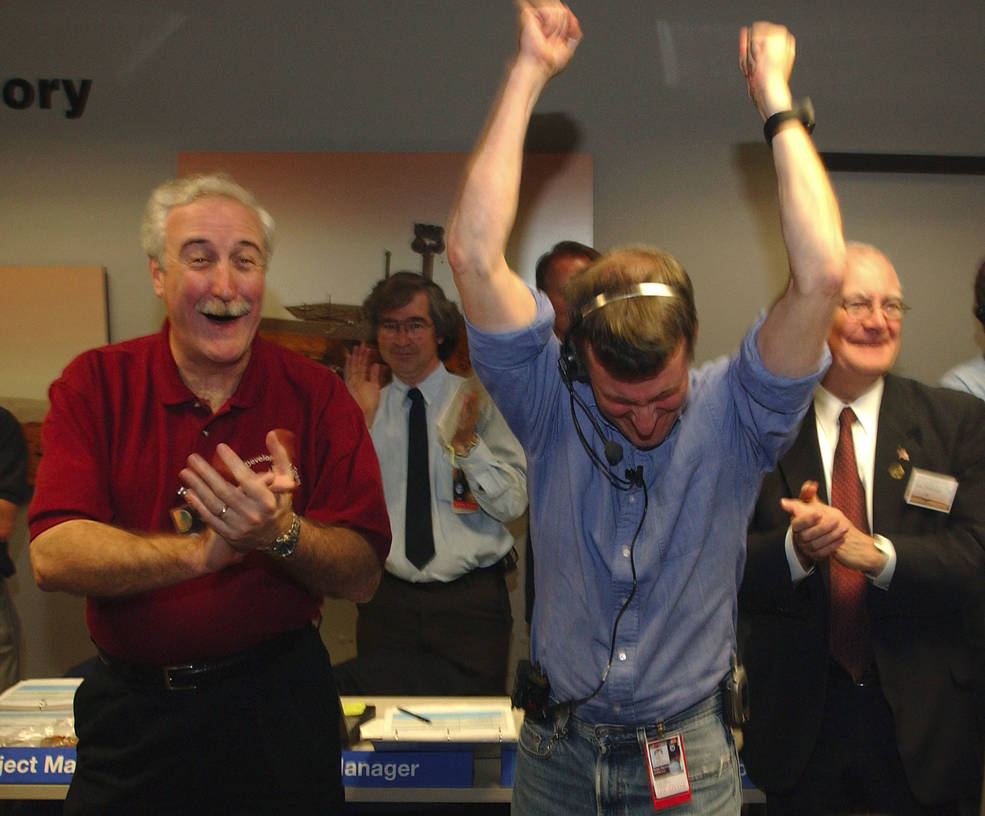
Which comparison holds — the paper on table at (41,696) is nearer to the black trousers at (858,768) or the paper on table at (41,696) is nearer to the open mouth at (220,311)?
the open mouth at (220,311)

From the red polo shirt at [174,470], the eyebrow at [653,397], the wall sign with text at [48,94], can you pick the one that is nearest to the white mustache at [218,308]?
the red polo shirt at [174,470]

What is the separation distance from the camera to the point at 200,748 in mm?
1618

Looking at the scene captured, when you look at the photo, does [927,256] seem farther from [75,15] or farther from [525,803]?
[75,15]

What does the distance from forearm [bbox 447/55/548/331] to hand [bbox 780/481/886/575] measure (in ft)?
2.37

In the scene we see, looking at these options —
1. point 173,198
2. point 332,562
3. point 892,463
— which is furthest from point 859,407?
point 173,198

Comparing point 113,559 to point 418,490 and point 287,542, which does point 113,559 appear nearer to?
point 287,542

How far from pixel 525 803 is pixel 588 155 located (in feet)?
10.0

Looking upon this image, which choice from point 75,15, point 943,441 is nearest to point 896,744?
point 943,441

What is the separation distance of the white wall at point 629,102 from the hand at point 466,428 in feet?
3.94

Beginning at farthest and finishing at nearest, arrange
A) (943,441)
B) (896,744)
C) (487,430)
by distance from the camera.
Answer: (487,430) → (943,441) → (896,744)

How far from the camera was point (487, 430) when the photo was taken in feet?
10.5

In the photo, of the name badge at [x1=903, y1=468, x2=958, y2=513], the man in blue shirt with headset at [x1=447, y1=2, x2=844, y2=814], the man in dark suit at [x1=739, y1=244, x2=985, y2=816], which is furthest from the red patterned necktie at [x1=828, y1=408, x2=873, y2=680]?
the man in blue shirt with headset at [x1=447, y1=2, x2=844, y2=814]

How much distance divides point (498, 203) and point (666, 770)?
953mm

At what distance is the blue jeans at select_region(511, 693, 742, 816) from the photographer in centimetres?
142
